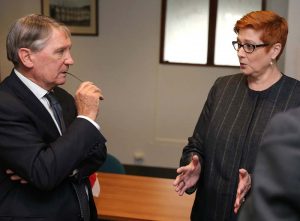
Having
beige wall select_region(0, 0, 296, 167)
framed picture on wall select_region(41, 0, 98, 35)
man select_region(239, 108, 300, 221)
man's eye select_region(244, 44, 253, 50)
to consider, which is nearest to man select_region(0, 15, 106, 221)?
man's eye select_region(244, 44, 253, 50)

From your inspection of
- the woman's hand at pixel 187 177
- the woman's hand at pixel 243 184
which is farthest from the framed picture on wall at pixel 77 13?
the woman's hand at pixel 243 184

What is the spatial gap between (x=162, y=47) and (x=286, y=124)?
13.6ft

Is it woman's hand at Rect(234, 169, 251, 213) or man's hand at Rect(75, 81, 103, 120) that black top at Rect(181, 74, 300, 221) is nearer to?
woman's hand at Rect(234, 169, 251, 213)

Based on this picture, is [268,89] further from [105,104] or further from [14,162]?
[105,104]

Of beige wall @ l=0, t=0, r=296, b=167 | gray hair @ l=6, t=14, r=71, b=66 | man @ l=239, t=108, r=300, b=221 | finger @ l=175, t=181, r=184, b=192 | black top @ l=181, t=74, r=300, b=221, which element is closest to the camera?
man @ l=239, t=108, r=300, b=221

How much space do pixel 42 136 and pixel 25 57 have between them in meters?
0.28

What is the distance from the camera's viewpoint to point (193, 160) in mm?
1744

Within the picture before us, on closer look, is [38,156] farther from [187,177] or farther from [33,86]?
[187,177]

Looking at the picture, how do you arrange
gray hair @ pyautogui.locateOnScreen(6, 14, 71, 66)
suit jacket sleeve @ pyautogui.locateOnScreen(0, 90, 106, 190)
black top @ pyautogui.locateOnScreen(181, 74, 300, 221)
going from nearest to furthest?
1. suit jacket sleeve @ pyautogui.locateOnScreen(0, 90, 106, 190)
2. gray hair @ pyautogui.locateOnScreen(6, 14, 71, 66)
3. black top @ pyautogui.locateOnScreen(181, 74, 300, 221)

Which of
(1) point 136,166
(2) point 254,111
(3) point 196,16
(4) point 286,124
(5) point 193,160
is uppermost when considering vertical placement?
(3) point 196,16

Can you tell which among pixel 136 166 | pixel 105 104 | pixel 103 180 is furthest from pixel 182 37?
pixel 103 180

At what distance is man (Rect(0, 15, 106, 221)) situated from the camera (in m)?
1.35

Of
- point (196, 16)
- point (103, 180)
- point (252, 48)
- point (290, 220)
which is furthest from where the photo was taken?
point (196, 16)

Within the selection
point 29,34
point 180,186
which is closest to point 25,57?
point 29,34
